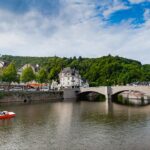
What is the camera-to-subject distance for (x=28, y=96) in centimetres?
9825

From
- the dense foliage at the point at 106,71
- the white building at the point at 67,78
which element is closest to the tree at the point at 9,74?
the dense foliage at the point at 106,71

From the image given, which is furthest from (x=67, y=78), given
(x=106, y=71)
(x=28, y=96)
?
(x=28, y=96)

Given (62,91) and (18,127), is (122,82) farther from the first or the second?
(18,127)

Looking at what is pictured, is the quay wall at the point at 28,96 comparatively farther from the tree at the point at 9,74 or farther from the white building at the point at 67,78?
the white building at the point at 67,78

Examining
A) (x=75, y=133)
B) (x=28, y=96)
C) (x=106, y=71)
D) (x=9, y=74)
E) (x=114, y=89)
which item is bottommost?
(x=75, y=133)

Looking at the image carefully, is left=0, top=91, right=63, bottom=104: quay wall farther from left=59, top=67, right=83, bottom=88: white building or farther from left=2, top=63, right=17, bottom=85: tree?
left=59, top=67, right=83, bottom=88: white building

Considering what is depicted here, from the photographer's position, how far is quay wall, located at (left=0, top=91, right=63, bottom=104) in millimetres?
90688

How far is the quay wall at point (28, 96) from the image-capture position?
3570 inches

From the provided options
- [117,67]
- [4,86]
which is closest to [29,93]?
[4,86]

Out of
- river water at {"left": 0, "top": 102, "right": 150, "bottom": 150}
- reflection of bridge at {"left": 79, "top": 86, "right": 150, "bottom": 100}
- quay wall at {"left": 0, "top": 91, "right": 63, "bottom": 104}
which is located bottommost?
river water at {"left": 0, "top": 102, "right": 150, "bottom": 150}

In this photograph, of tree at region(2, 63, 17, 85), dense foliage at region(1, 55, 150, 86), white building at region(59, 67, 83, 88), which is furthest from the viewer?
dense foliage at region(1, 55, 150, 86)

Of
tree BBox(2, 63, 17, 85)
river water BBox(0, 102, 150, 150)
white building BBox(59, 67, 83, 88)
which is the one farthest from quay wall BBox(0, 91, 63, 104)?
river water BBox(0, 102, 150, 150)

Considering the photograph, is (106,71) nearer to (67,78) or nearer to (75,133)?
(67,78)

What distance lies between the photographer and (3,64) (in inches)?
5782
